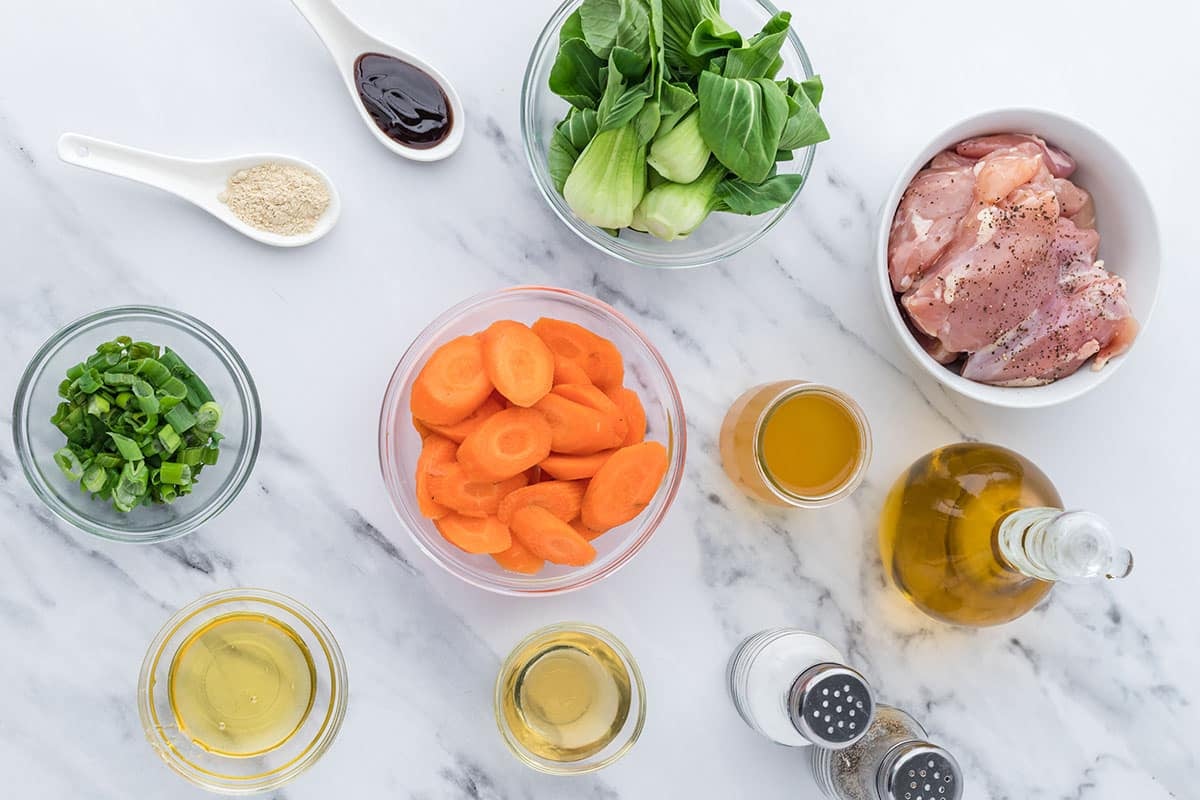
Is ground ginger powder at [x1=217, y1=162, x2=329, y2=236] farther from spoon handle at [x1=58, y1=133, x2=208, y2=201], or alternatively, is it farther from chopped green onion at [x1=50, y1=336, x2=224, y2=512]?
chopped green onion at [x1=50, y1=336, x2=224, y2=512]

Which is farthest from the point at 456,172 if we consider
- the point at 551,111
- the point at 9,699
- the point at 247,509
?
the point at 9,699

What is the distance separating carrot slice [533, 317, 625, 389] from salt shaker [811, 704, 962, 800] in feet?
2.21

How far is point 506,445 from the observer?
51.9 inches

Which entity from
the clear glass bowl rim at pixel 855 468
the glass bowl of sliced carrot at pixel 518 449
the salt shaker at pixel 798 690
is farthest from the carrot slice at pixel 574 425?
the salt shaker at pixel 798 690

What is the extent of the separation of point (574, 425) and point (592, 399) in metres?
0.05

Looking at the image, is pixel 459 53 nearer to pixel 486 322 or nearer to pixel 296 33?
pixel 296 33

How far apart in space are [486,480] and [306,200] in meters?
0.52

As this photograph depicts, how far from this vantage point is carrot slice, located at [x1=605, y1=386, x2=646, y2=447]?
4.64 ft

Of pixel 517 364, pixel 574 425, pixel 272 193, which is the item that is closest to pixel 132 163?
pixel 272 193

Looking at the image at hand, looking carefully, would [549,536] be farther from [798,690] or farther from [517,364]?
[798,690]

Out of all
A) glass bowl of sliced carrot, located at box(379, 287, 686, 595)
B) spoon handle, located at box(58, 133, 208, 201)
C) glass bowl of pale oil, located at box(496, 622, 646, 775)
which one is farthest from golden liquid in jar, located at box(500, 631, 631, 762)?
spoon handle, located at box(58, 133, 208, 201)

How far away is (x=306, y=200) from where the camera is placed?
1.46m

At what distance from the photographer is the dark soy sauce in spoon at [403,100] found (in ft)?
4.82

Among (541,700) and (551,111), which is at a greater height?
(551,111)
